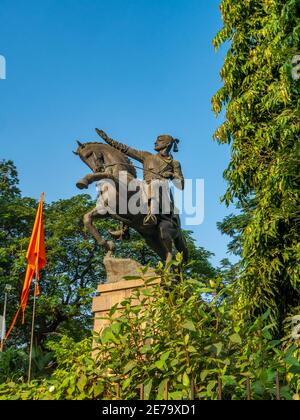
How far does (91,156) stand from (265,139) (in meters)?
4.33

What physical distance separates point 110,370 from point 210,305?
3.19 ft

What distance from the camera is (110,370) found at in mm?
4539

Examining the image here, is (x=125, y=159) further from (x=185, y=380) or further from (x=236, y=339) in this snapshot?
(x=185, y=380)

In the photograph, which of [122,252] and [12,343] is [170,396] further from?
[12,343]

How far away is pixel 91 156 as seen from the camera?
9797 millimetres

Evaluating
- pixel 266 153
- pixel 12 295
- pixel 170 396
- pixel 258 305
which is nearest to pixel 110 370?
pixel 170 396

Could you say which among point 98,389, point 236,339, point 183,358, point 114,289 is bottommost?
point 98,389

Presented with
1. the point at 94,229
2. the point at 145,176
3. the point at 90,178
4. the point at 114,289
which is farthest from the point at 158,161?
the point at 114,289

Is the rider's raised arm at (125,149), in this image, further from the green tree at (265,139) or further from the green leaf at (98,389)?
the green leaf at (98,389)

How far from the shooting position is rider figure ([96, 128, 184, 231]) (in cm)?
994

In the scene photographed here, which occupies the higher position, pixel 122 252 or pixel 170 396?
pixel 122 252

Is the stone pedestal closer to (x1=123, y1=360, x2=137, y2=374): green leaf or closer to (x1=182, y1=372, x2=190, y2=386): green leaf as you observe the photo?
(x1=123, y1=360, x2=137, y2=374): green leaf

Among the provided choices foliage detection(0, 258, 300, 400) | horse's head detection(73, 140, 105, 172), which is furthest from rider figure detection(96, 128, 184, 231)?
foliage detection(0, 258, 300, 400)
